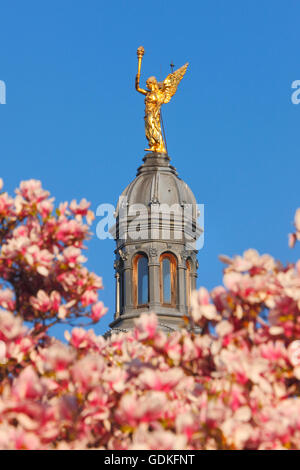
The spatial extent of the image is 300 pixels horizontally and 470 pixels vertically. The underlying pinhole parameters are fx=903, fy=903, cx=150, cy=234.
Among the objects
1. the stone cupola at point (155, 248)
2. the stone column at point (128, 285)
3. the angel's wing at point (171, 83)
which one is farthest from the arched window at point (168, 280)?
the angel's wing at point (171, 83)

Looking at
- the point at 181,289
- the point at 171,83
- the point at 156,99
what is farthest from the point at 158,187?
the point at 171,83

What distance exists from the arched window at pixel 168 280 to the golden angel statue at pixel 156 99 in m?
5.56

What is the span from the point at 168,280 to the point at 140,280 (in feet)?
3.84

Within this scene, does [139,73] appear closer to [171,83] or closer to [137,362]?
[171,83]

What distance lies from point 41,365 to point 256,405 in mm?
2256

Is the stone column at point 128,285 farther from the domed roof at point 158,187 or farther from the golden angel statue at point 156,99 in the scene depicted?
the golden angel statue at point 156,99

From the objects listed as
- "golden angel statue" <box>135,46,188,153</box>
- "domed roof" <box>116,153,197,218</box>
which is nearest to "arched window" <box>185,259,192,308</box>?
"domed roof" <box>116,153,197,218</box>

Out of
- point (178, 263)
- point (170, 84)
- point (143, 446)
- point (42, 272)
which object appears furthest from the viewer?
point (170, 84)

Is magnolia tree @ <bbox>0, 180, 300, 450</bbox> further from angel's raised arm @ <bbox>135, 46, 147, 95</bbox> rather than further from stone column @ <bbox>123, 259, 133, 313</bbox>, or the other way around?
angel's raised arm @ <bbox>135, 46, 147, 95</bbox>

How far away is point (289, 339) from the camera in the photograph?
924 cm

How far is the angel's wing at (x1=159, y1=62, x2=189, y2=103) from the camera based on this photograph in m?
41.2

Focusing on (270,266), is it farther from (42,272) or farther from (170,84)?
(170,84)

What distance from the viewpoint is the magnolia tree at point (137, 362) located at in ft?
26.8
